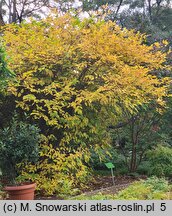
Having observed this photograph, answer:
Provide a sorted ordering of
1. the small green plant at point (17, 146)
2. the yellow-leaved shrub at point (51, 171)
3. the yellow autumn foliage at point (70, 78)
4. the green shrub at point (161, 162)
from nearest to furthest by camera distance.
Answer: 1. the small green plant at point (17, 146)
2. the yellow-leaved shrub at point (51, 171)
3. the yellow autumn foliage at point (70, 78)
4. the green shrub at point (161, 162)

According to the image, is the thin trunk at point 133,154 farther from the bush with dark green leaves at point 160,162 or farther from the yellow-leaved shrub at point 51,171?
the yellow-leaved shrub at point 51,171

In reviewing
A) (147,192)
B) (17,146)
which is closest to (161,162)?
(147,192)

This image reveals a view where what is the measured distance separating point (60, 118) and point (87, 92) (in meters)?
0.65

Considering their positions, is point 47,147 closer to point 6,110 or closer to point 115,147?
point 6,110

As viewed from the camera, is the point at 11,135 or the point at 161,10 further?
the point at 161,10

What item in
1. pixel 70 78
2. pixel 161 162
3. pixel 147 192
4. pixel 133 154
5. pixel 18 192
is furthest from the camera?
pixel 133 154

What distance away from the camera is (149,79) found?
527 cm

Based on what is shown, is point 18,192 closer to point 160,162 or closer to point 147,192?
point 147,192

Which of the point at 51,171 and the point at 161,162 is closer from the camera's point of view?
the point at 51,171

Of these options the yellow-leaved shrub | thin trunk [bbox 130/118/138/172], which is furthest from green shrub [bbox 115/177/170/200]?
thin trunk [bbox 130/118/138/172]

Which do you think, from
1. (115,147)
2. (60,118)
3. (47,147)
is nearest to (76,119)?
(60,118)

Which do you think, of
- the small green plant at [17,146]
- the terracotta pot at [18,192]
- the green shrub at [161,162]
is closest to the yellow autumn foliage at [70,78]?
the small green plant at [17,146]

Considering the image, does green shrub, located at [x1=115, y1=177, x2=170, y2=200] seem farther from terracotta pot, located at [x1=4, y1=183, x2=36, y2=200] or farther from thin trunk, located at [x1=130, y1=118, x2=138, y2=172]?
thin trunk, located at [x1=130, y1=118, x2=138, y2=172]

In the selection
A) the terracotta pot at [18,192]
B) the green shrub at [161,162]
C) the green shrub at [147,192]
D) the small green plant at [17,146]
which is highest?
the small green plant at [17,146]
